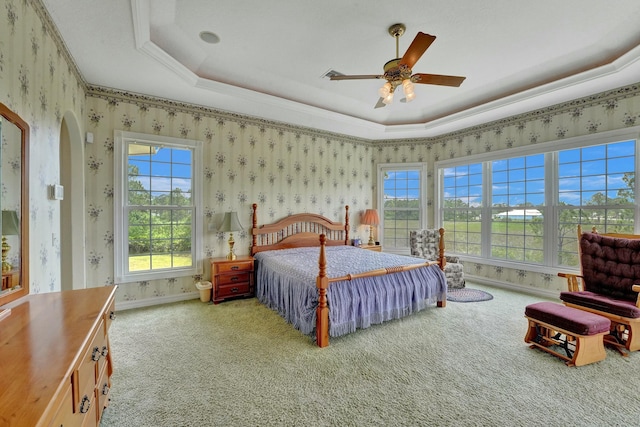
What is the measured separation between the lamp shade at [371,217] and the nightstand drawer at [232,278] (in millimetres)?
2516

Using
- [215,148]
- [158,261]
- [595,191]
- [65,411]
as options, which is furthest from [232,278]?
[595,191]

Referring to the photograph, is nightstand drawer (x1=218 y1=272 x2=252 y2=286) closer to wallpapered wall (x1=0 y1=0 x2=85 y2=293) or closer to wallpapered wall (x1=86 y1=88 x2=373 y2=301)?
wallpapered wall (x1=86 y1=88 x2=373 y2=301)

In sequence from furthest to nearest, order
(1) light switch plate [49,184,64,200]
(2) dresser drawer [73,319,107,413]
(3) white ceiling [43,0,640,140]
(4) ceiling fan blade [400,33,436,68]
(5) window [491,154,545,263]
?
(5) window [491,154,545,263] → (3) white ceiling [43,0,640,140] → (1) light switch plate [49,184,64,200] → (4) ceiling fan blade [400,33,436,68] → (2) dresser drawer [73,319,107,413]

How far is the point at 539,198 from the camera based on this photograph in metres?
4.43

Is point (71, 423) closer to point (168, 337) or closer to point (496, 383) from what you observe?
point (168, 337)

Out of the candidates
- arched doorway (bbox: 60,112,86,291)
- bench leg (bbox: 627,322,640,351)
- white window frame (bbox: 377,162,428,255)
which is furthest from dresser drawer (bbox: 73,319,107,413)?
white window frame (bbox: 377,162,428,255)

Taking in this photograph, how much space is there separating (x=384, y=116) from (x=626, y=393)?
4.46m

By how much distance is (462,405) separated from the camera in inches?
75.4

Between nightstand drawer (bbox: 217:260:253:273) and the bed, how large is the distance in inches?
6.2

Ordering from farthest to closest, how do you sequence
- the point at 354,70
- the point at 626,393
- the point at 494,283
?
the point at 494,283, the point at 354,70, the point at 626,393

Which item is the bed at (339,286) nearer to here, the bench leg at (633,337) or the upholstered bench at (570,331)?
the upholstered bench at (570,331)

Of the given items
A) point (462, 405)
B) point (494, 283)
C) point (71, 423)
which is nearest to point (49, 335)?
point (71, 423)

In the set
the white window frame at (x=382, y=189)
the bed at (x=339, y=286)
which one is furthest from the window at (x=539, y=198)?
the bed at (x=339, y=286)

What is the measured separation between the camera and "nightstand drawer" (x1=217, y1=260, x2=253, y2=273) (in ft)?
13.0
